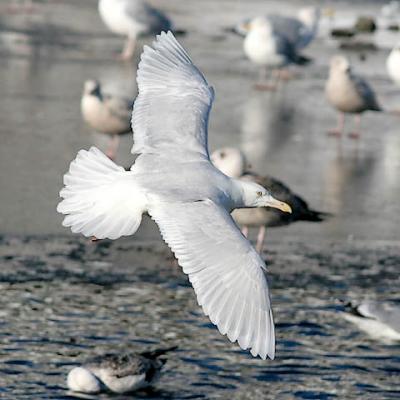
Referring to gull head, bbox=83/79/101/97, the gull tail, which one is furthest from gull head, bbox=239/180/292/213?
gull head, bbox=83/79/101/97

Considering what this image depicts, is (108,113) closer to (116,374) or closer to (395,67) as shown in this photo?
(395,67)

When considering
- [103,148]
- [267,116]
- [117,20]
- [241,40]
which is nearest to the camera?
[103,148]

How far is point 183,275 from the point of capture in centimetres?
895

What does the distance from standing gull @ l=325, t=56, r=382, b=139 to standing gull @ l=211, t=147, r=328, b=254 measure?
3610 millimetres

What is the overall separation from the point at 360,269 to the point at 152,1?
47.0ft

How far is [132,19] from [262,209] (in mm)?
9161

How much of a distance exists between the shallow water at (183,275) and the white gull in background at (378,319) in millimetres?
85

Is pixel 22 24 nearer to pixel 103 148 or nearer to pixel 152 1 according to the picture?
pixel 152 1

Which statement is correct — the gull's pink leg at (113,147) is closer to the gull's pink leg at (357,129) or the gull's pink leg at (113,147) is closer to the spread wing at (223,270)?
the gull's pink leg at (357,129)

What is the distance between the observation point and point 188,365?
24.1ft

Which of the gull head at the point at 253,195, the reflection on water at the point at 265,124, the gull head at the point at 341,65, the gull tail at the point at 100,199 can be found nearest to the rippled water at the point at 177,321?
the gull head at the point at 253,195

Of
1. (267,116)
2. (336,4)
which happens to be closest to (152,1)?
(336,4)

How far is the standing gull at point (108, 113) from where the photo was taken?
1217 centimetres

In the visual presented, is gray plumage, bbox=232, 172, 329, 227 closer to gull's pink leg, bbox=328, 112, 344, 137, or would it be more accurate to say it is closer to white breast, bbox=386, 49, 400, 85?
gull's pink leg, bbox=328, 112, 344, 137
